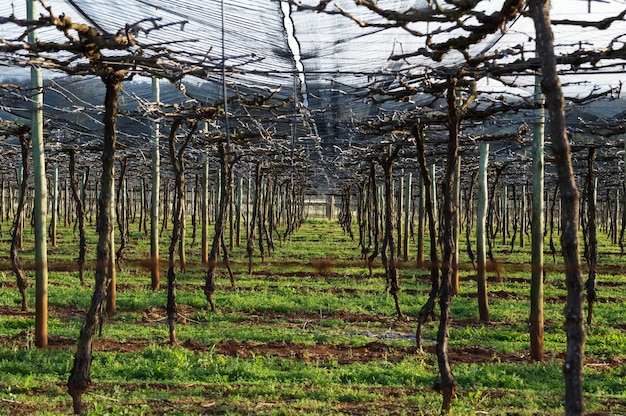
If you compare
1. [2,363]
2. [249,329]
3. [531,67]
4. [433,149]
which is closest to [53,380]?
[2,363]

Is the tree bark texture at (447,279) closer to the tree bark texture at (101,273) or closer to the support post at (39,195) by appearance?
the tree bark texture at (101,273)

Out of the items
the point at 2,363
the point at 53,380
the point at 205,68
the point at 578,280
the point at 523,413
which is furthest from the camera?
the point at 2,363

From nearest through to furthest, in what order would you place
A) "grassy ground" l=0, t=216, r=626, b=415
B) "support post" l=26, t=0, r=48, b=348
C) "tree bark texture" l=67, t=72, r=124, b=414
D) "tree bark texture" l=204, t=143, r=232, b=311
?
"tree bark texture" l=67, t=72, r=124, b=414, "grassy ground" l=0, t=216, r=626, b=415, "support post" l=26, t=0, r=48, b=348, "tree bark texture" l=204, t=143, r=232, b=311

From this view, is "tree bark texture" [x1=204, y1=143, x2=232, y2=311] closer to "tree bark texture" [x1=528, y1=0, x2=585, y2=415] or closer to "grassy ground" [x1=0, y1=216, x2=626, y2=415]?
"grassy ground" [x1=0, y1=216, x2=626, y2=415]

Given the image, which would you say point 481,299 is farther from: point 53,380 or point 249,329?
point 53,380

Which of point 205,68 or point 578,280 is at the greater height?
point 205,68

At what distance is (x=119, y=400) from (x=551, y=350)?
5985mm

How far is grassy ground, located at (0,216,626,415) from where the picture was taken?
21.0 feet

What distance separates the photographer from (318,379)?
Result: 740 centimetres

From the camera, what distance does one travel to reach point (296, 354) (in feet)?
28.8

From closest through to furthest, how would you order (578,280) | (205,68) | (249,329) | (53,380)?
(578,280), (205,68), (53,380), (249,329)

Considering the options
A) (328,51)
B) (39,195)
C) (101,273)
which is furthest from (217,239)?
(101,273)

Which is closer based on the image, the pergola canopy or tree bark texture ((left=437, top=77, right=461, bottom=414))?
the pergola canopy

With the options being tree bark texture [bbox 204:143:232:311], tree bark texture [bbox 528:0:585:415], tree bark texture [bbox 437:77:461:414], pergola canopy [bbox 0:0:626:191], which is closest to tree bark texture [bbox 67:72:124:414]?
pergola canopy [bbox 0:0:626:191]
